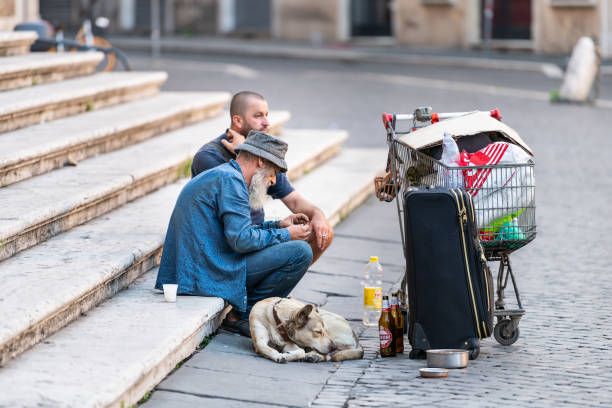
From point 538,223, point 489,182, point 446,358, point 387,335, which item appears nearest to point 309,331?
point 387,335

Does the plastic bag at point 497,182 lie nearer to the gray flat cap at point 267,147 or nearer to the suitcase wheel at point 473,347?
the suitcase wheel at point 473,347

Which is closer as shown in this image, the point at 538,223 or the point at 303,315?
the point at 303,315

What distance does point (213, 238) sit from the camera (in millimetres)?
5727

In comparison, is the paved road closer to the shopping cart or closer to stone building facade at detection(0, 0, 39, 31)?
the shopping cart

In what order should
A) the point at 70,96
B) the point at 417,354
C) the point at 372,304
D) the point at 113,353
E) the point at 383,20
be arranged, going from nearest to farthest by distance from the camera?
1. the point at 113,353
2. the point at 417,354
3. the point at 372,304
4. the point at 70,96
5. the point at 383,20

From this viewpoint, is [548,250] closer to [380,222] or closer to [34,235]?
[380,222]

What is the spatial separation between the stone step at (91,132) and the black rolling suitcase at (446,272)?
2.84m

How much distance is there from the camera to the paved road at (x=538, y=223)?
201 inches

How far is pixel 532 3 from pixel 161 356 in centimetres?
2240

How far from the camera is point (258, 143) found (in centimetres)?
582

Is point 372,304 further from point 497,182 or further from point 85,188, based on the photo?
point 85,188

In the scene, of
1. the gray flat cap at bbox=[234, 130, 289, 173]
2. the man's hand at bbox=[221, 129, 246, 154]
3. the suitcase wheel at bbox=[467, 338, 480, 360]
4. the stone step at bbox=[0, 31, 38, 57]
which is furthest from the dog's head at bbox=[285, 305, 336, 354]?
the stone step at bbox=[0, 31, 38, 57]

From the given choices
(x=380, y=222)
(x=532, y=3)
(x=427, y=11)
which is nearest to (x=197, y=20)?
(x=427, y=11)

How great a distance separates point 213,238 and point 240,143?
2.88 feet
